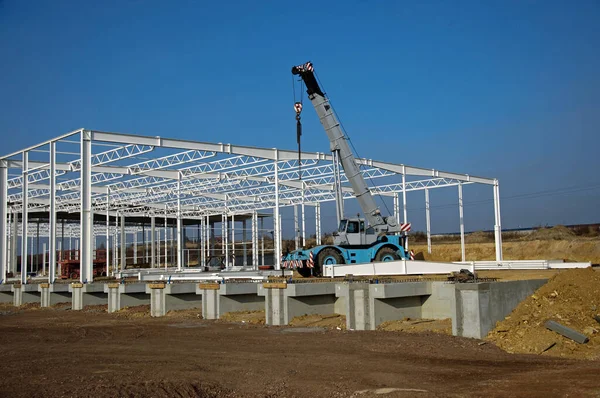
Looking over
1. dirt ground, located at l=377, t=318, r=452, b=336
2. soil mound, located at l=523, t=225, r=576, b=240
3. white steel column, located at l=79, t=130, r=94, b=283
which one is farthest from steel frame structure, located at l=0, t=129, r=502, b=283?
soil mound, located at l=523, t=225, r=576, b=240

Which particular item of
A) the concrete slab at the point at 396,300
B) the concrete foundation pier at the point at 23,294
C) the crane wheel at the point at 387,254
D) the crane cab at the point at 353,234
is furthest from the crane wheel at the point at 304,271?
the concrete foundation pier at the point at 23,294

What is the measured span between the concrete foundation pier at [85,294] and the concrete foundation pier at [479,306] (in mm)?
15910

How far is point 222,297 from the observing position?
2045cm

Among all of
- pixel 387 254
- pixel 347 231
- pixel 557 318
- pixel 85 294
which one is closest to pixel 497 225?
pixel 387 254

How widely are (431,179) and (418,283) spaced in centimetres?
1829

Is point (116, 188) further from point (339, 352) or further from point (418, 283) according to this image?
point (339, 352)

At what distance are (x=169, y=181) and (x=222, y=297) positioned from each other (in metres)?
15.0

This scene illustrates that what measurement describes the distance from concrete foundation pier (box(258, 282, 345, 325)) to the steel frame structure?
774 cm

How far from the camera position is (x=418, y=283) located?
55.7 ft

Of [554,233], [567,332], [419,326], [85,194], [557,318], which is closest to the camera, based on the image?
[567,332]

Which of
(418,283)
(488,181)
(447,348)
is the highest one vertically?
(488,181)

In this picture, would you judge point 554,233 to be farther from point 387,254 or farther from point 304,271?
point 304,271

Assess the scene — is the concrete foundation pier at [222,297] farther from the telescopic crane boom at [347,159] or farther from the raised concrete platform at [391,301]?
the telescopic crane boom at [347,159]

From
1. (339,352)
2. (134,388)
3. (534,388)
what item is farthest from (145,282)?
(534,388)
